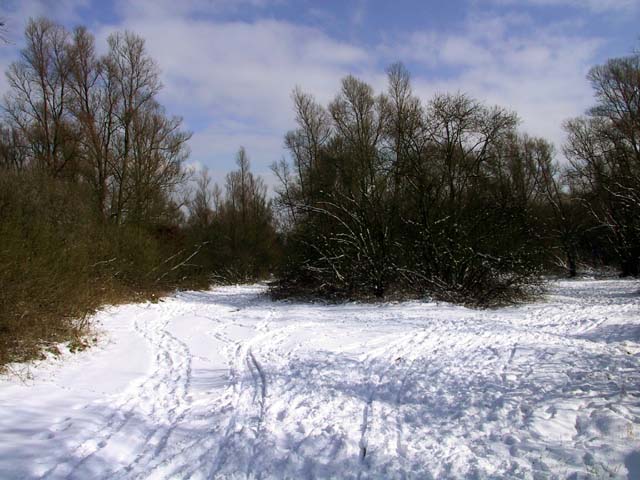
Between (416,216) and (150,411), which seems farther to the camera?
(416,216)

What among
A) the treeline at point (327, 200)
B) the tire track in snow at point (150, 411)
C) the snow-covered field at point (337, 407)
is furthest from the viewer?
the treeline at point (327, 200)

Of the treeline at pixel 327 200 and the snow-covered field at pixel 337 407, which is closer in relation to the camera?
the snow-covered field at pixel 337 407

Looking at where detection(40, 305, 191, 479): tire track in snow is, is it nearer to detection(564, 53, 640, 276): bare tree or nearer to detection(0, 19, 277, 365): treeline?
detection(0, 19, 277, 365): treeline

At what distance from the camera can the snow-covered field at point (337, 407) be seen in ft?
13.5

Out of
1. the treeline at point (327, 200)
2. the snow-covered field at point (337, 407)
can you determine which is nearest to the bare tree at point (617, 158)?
the treeline at point (327, 200)

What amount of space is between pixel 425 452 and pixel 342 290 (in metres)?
14.7

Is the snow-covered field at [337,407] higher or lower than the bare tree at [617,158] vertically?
lower

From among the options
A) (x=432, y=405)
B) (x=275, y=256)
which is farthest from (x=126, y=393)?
(x=275, y=256)

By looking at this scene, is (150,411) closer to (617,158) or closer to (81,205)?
(81,205)

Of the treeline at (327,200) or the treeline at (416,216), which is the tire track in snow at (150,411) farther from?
the treeline at (416,216)

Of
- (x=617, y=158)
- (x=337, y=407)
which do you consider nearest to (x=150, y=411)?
(x=337, y=407)

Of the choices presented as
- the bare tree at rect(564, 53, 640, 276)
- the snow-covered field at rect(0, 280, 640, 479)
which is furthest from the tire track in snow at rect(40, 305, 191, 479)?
the bare tree at rect(564, 53, 640, 276)

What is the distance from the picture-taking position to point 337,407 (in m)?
5.68

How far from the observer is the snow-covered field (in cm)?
412
